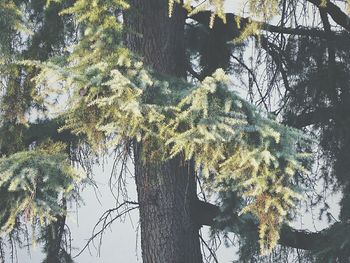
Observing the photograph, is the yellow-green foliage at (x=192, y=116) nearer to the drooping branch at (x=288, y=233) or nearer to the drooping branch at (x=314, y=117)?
the drooping branch at (x=288, y=233)

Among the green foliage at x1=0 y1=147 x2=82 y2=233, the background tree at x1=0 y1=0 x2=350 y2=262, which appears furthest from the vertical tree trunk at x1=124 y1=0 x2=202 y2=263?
the green foliage at x1=0 y1=147 x2=82 y2=233

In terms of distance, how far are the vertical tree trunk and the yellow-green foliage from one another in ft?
3.78

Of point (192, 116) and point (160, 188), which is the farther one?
point (160, 188)

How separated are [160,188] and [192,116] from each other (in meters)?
1.46

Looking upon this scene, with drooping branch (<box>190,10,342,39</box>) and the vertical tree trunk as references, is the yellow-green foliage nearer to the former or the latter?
the vertical tree trunk

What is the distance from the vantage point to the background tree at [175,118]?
2.79m

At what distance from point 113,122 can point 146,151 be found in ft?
1.68

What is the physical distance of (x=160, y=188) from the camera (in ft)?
13.7

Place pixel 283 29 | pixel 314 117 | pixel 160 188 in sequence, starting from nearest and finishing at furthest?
pixel 160 188, pixel 314 117, pixel 283 29

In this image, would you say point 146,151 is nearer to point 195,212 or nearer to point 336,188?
point 195,212

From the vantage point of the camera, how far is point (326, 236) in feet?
14.8

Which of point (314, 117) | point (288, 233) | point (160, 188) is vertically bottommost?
point (288, 233)

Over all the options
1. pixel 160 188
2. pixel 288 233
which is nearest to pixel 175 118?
pixel 160 188

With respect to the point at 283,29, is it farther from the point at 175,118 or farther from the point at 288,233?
the point at 175,118
